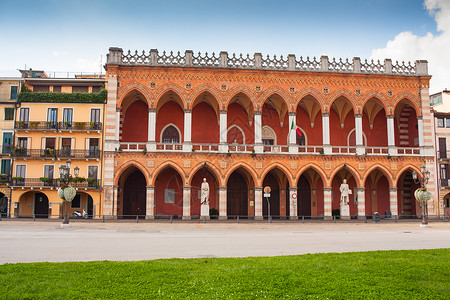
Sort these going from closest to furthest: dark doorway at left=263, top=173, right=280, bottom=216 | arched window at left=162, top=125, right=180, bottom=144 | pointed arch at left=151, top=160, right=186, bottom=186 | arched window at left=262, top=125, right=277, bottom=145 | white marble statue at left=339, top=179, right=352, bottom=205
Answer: pointed arch at left=151, top=160, right=186, bottom=186 → white marble statue at left=339, top=179, right=352, bottom=205 → arched window at left=162, top=125, right=180, bottom=144 → dark doorway at left=263, top=173, right=280, bottom=216 → arched window at left=262, top=125, right=277, bottom=145

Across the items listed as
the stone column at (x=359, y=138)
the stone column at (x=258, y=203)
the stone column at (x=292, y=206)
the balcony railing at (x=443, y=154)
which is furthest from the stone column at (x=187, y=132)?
the balcony railing at (x=443, y=154)

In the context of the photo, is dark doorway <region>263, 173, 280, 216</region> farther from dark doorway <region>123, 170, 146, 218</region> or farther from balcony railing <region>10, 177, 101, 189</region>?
balcony railing <region>10, 177, 101, 189</region>

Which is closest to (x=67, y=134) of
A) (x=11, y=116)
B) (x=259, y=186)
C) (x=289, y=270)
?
(x=11, y=116)

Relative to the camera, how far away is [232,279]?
9.05 metres

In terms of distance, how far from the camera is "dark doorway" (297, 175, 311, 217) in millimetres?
37844

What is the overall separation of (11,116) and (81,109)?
6.56 meters

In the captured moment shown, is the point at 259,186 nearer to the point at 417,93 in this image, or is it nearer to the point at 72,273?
the point at 417,93

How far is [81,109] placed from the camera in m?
34.1

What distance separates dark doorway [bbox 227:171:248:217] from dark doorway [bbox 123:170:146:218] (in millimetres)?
7513

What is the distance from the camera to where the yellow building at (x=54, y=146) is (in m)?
33.2

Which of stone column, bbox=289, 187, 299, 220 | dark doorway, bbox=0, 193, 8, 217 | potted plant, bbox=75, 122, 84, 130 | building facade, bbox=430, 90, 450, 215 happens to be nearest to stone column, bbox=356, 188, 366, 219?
stone column, bbox=289, 187, 299, 220

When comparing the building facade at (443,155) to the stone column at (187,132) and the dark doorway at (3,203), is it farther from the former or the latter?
the dark doorway at (3,203)

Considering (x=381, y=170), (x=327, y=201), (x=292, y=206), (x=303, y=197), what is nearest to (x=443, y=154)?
(x=381, y=170)

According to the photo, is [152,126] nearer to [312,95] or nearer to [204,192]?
[204,192]
